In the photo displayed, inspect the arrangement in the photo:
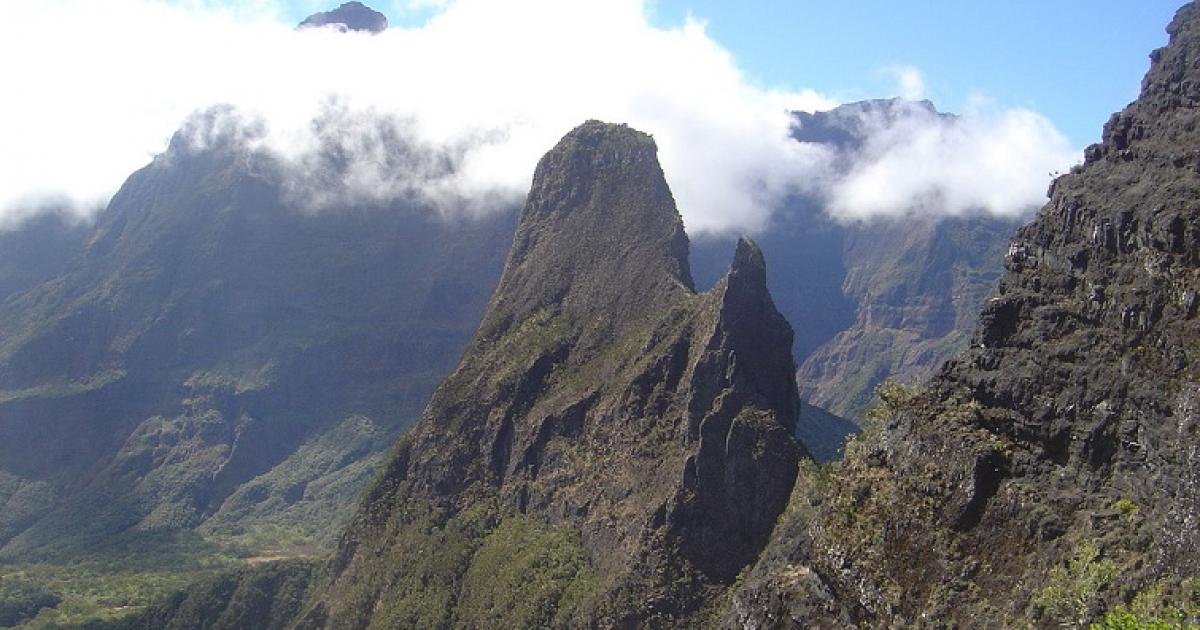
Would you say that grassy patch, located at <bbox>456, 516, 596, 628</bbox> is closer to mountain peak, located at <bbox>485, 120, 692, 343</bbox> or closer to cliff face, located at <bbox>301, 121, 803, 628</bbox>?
cliff face, located at <bbox>301, 121, 803, 628</bbox>

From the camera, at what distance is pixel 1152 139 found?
70.1 meters

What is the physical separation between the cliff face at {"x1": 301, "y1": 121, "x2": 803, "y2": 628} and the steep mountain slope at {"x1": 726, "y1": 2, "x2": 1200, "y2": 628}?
41359 mm

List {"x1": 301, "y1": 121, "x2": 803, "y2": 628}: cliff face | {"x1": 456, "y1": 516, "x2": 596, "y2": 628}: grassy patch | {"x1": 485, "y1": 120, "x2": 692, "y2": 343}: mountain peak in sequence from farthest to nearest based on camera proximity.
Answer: {"x1": 485, "y1": 120, "x2": 692, "y2": 343}: mountain peak, {"x1": 456, "y1": 516, "x2": 596, "y2": 628}: grassy patch, {"x1": 301, "y1": 121, "x2": 803, "y2": 628}: cliff face

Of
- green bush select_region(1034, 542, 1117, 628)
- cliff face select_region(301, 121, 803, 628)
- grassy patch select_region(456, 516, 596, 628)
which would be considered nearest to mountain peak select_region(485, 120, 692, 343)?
cliff face select_region(301, 121, 803, 628)

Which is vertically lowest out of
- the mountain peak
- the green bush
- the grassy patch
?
the grassy patch

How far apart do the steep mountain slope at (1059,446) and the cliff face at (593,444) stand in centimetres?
4136

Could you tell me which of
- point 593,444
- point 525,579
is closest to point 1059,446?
point 593,444

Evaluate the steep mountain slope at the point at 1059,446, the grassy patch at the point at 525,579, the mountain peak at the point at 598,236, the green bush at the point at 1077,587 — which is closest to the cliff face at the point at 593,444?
the grassy patch at the point at 525,579

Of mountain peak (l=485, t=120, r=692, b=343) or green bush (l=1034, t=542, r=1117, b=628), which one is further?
mountain peak (l=485, t=120, r=692, b=343)

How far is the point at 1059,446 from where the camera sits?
200 ft

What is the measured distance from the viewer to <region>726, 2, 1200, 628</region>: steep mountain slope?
177ft

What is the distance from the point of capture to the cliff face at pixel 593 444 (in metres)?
118

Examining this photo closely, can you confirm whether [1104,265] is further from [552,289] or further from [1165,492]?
[552,289]

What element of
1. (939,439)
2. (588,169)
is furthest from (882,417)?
(588,169)
